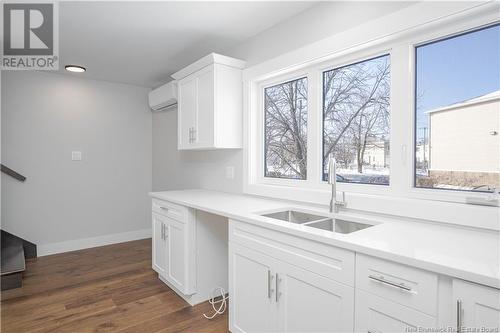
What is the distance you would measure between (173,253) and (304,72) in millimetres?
1849

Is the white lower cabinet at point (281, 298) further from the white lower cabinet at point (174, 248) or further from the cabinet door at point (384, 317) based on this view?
the white lower cabinet at point (174, 248)

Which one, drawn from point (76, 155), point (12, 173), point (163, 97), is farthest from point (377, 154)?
point (12, 173)

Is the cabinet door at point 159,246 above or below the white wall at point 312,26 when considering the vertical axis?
below

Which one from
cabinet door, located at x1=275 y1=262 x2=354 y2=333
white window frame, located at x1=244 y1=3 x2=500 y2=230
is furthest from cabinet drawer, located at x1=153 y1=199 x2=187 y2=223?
cabinet door, located at x1=275 y1=262 x2=354 y2=333

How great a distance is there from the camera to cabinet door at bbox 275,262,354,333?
1246mm

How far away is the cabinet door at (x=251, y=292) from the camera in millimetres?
1594

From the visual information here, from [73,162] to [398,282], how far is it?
3992 millimetres

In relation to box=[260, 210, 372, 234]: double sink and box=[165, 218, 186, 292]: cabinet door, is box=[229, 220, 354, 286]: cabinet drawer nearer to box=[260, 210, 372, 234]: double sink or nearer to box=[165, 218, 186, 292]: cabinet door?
box=[260, 210, 372, 234]: double sink

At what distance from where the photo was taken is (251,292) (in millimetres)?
1712

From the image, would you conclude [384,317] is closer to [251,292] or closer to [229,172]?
[251,292]

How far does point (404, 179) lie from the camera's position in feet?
5.52

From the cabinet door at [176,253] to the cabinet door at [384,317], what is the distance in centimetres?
151

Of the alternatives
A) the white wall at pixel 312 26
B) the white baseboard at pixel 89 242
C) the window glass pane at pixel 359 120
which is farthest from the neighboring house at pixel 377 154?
the white baseboard at pixel 89 242

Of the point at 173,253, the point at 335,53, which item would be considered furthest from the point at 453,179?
the point at 173,253
